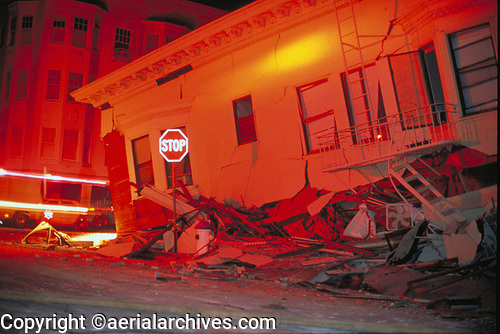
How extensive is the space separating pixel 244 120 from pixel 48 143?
65.5 feet

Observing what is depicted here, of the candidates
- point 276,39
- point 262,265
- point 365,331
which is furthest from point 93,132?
A: point 365,331

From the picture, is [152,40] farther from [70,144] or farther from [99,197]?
[99,197]

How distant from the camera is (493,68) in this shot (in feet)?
25.8

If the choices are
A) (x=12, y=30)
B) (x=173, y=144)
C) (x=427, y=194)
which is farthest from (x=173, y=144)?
(x=12, y=30)

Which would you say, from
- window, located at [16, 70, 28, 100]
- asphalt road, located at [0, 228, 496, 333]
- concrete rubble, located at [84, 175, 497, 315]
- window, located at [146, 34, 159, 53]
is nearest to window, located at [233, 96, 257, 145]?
concrete rubble, located at [84, 175, 497, 315]

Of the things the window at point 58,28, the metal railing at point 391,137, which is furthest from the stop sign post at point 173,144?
the window at point 58,28

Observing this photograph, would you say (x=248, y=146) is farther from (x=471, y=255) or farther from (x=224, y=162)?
(x=471, y=255)

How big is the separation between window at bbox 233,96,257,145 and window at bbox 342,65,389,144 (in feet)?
10.5

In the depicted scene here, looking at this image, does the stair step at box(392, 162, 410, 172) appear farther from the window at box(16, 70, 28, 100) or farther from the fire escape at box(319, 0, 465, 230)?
the window at box(16, 70, 28, 100)

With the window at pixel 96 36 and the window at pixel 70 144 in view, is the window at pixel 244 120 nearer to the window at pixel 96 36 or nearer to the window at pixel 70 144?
the window at pixel 70 144

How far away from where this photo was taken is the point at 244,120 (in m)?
12.1

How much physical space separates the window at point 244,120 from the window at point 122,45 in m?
19.6

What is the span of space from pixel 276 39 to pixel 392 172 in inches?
217

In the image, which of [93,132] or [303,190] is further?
[93,132]
